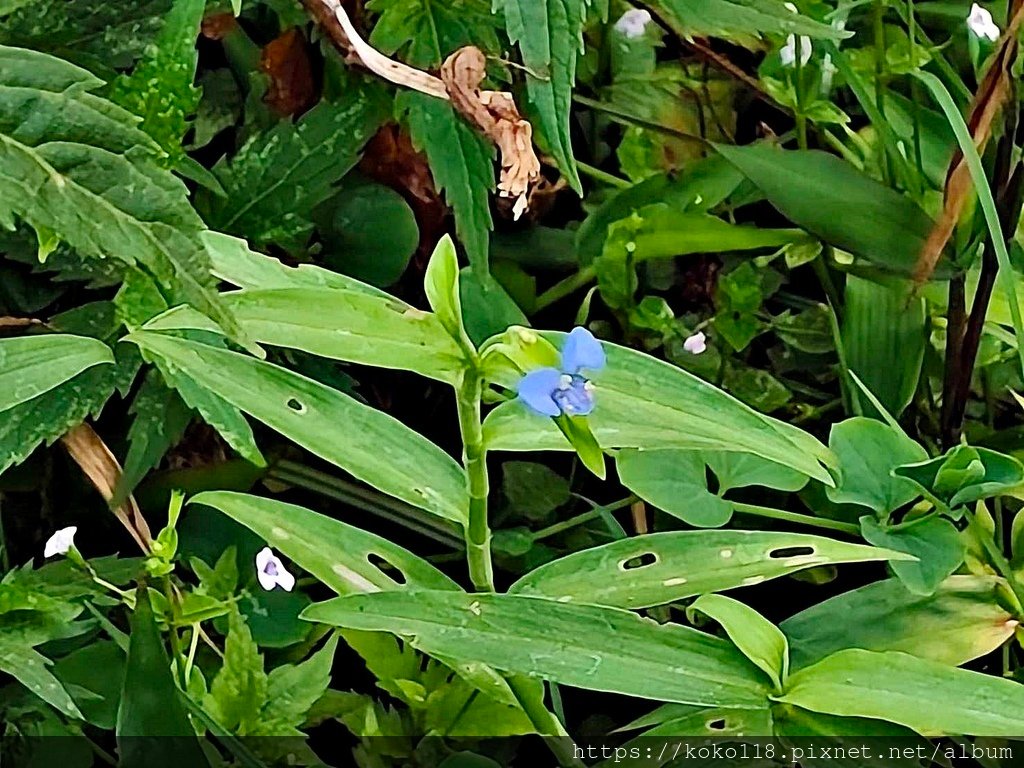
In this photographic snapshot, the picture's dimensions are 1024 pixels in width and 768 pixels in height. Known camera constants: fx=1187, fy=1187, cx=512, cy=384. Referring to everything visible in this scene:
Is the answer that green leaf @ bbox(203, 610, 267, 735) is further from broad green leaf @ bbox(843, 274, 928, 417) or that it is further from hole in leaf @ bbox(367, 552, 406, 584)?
broad green leaf @ bbox(843, 274, 928, 417)

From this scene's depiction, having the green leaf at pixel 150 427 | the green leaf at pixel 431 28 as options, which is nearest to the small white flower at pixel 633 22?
the green leaf at pixel 431 28

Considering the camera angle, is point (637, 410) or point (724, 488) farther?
point (724, 488)

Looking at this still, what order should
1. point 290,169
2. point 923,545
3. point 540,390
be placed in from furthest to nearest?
point 290,169, point 923,545, point 540,390

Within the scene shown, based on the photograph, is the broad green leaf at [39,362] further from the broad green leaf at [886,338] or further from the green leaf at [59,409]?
the broad green leaf at [886,338]

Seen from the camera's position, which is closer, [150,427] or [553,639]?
[553,639]

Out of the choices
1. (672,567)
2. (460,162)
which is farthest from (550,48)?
(672,567)

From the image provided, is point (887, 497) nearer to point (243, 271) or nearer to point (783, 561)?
point (783, 561)

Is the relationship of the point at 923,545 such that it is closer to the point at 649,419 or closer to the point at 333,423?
the point at 649,419

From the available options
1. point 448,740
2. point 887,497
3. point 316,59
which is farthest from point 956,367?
point 316,59
